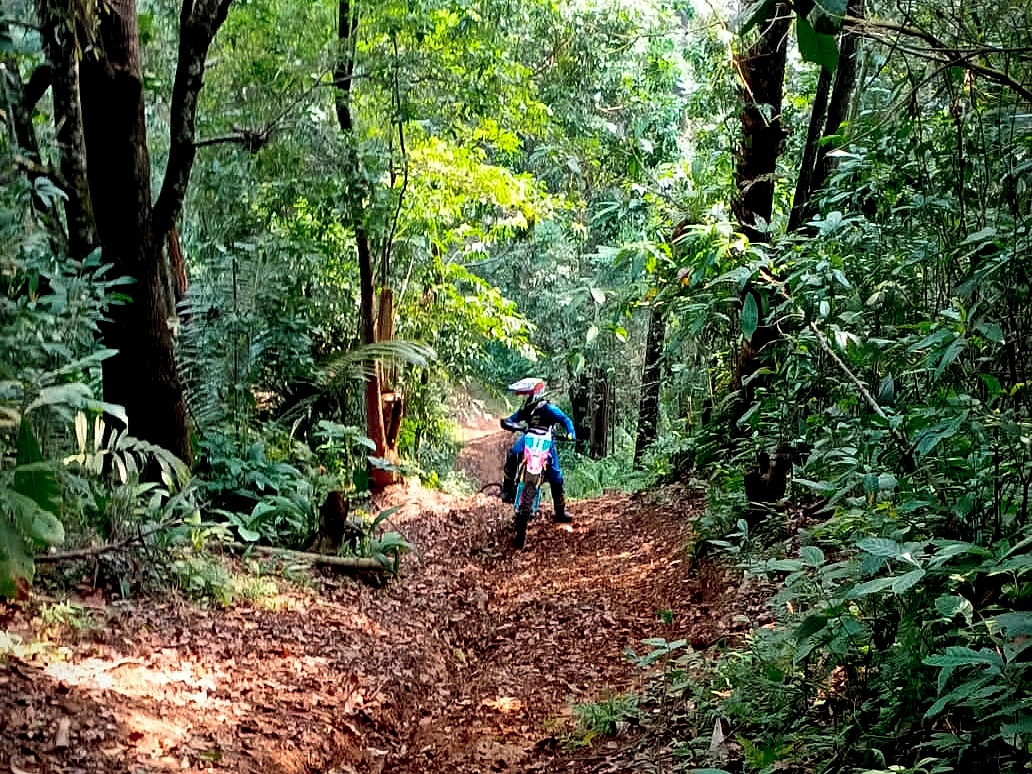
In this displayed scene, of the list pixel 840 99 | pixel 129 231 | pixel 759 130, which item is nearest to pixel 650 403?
pixel 759 130

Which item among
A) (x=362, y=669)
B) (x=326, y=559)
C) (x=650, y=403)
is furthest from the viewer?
(x=650, y=403)

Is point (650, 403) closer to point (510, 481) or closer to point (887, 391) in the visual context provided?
point (510, 481)

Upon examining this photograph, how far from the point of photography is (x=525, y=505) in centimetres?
888

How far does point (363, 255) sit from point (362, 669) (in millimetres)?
6138

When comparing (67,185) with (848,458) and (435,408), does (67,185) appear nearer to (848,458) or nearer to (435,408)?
(848,458)

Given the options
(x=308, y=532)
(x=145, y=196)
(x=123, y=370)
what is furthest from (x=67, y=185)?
(x=308, y=532)

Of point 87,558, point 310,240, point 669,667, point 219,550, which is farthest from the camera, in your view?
point 310,240

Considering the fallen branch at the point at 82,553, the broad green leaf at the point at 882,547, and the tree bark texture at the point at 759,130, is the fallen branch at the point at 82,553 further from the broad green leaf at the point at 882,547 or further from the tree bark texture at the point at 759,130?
the tree bark texture at the point at 759,130

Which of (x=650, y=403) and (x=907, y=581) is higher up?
(x=907, y=581)

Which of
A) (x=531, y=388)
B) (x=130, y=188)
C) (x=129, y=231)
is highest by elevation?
(x=130, y=188)

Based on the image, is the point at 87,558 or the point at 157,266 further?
the point at 157,266

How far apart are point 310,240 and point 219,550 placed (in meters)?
4.47

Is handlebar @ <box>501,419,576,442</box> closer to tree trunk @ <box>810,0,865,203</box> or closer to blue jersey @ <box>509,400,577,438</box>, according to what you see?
blue jersey @ <box>509,400,577,438</box>

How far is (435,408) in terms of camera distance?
13.4m
